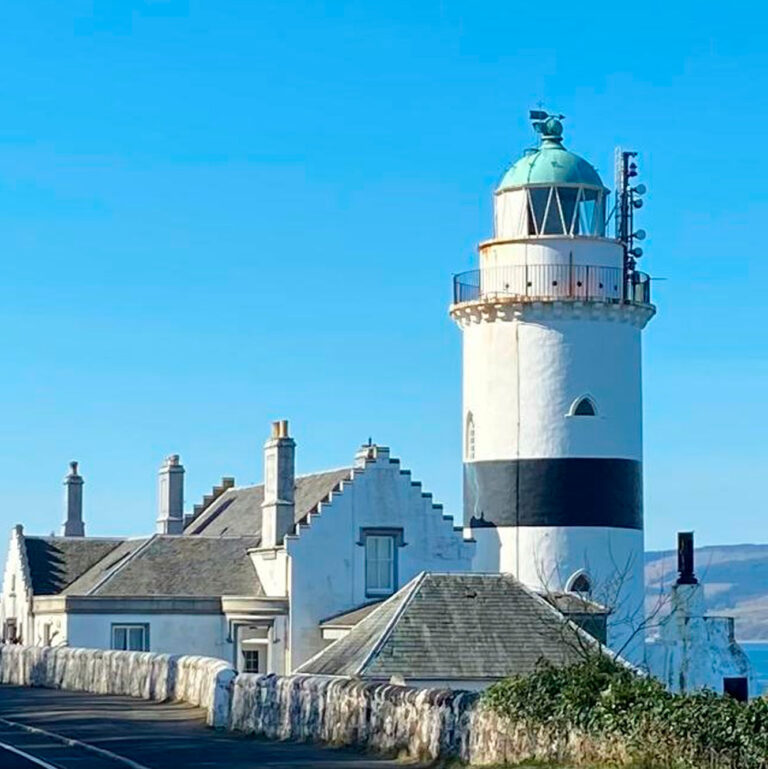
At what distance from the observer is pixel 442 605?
44125mm

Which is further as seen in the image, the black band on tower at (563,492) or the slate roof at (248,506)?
the slate roof at (248,506)

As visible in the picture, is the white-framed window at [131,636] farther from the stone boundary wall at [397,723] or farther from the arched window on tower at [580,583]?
the stone boundary wall at [397,723]

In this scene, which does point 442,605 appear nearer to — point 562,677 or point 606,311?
point 606,311

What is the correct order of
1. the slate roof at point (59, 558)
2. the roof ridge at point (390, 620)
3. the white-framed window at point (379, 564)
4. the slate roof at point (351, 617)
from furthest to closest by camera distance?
1. the slate roof at point (59, 558)
2. the white-framed window at point (379, 564)
3. the slate roof at point (351, 617)
4. the roof ridge at point (390, 620)

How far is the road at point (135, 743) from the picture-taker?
22203 mm

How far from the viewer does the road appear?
72.8 ft

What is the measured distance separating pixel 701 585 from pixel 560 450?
7.48m

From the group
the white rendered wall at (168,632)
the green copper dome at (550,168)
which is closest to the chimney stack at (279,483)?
the white rendered wall at (168,632)

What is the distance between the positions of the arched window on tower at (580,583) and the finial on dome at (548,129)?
11.4 meters

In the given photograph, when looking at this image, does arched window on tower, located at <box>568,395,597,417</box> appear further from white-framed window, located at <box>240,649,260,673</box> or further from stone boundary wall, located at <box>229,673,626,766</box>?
stone boundary wall, located at <box>229,673,626,766</box>

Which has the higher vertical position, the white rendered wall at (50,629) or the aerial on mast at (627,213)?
the aerial on mast at (627,213)

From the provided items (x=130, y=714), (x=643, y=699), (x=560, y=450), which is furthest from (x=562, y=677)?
(x=560, y=450)

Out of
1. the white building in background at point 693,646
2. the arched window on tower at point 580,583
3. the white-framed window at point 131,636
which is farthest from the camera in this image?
the white building in background at point 693,646

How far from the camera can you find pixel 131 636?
162 feet
